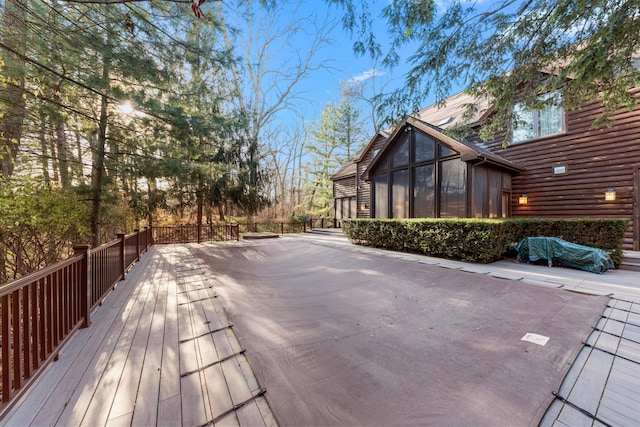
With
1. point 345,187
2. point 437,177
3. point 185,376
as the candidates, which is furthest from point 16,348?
point 345,187

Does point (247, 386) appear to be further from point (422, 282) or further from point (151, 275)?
point (151, 275)

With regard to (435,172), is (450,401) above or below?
below

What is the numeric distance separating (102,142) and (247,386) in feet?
27.4

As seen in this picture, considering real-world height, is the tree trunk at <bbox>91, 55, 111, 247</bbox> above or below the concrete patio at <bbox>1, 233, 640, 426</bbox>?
above

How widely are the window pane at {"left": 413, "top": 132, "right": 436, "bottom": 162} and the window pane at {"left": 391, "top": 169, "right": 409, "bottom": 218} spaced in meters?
0.71

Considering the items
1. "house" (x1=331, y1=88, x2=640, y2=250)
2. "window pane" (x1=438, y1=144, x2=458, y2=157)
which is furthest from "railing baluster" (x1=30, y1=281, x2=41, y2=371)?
"window pane" (x1=438, y1=144, x2=458, y2=157)

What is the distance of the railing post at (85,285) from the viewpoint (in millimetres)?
2787

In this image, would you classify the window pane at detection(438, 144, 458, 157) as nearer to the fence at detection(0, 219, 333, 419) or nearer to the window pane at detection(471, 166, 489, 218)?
the window pane at detection(471, 166, 489, 218)

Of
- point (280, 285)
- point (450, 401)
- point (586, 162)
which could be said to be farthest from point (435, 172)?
point (450, 401)

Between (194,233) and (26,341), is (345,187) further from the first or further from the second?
(26,341)

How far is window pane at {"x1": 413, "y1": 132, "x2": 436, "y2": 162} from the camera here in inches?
341

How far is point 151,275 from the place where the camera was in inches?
203

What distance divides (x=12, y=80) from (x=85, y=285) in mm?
4904

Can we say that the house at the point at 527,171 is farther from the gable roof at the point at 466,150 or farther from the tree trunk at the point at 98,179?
the tree trunk at the point at 98,179
